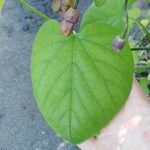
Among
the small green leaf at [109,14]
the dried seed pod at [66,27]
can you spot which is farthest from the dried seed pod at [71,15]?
the small green leaf at [109,14]

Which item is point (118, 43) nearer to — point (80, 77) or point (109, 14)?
point (80, 77)

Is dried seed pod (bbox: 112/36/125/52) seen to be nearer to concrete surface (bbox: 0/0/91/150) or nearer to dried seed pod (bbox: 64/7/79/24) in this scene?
dried seed pod (bbox: 64/7/79/24)

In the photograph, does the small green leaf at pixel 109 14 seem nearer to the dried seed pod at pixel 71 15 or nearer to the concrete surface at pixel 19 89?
the dried seed pod at pixel 71 15

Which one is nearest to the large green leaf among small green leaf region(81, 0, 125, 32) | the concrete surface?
small green leaf region(81, 0, 125, 32)

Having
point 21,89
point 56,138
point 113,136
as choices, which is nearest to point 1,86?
point 21,89

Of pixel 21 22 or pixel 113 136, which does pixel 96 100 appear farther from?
pixel 21 22
